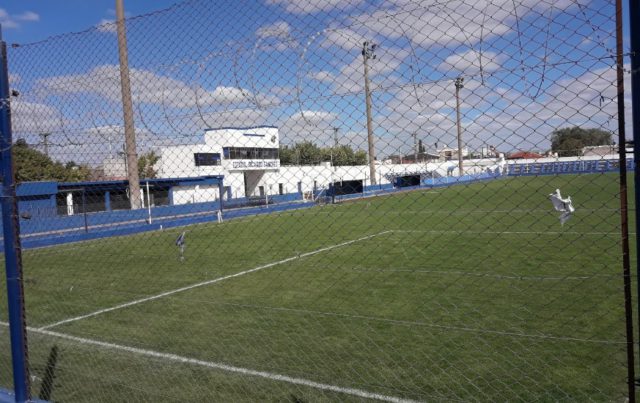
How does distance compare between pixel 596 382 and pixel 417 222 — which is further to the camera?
pixel 417 222

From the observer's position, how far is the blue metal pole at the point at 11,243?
3221 millimetres

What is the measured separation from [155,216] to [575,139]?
1469 centimetres

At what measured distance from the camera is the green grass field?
15.3 ft

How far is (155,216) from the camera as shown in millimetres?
15758

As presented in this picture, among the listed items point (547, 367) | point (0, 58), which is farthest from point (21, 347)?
point (547, 367)

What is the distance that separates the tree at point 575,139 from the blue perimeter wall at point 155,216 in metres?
0.16

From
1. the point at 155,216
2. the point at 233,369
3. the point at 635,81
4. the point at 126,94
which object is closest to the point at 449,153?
the point at 635,81

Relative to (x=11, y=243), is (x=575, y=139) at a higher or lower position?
higher

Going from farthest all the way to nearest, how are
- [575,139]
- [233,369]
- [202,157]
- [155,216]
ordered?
[155,216]
[202,157]
[233,369]
[575,139]

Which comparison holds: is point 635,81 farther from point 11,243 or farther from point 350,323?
point 350,323

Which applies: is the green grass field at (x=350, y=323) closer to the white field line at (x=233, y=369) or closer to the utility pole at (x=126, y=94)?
the white field line at (x=233, y=369)

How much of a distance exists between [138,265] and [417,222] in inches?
433

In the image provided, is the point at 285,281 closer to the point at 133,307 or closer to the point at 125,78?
the point at 133,307

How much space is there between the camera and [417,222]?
1981cm
